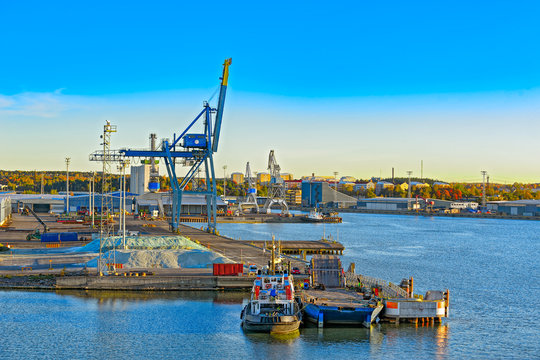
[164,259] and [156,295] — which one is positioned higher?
[164,259]

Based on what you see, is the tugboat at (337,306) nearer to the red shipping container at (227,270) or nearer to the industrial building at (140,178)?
the red shipping container at (227,270)

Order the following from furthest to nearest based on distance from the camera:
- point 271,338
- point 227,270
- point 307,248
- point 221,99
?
point 221,99 → point 307,248 → point 227,270 → point 271,338

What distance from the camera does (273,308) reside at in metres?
36.3

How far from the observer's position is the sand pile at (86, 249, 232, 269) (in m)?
52.1

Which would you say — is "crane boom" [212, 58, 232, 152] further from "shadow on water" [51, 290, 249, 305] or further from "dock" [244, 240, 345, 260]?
"shadow on water" [51, 290, 249, 305]

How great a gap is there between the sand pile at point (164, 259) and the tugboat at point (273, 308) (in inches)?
617

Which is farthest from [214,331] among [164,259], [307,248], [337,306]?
[307,248]

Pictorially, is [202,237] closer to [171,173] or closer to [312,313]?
[171,173]

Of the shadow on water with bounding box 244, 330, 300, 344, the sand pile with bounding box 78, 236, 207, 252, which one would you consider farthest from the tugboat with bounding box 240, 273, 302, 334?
the sand pile with bounding box 78, 236, 207, 252

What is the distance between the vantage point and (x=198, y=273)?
163 ft

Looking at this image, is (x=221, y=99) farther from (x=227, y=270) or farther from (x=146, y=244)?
(x=227, y=270)

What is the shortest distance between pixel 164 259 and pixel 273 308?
19064 millimetres

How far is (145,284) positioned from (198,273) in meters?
4.74

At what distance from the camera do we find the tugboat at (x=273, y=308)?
34969 millimetres
